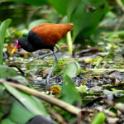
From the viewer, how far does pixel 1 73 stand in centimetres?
198

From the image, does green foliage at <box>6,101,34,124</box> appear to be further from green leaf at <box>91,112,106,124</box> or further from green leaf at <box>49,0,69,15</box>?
green leaf at <box>49,0,69,15</box>

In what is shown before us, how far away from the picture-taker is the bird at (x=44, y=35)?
2699mm

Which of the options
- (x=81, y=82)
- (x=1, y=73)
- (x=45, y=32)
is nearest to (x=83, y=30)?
(x=45, y=32)

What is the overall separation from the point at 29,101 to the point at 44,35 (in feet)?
3.25

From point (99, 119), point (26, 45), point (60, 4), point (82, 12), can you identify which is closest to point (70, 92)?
point (99, 119)

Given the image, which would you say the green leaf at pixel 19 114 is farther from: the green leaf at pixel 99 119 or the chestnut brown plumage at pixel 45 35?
the chestnut brown plumage at pixel 45 35

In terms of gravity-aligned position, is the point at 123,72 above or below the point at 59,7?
below

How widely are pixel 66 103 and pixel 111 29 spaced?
3.22 meters

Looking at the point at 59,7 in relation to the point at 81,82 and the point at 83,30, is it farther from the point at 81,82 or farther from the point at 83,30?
the point at 81,82

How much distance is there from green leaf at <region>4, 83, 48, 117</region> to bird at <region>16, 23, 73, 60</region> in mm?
937

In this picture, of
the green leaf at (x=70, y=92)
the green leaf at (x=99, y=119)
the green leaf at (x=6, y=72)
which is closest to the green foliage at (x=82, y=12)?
the green leaf at (x=6, y=72)

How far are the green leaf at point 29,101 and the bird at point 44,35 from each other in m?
0.94

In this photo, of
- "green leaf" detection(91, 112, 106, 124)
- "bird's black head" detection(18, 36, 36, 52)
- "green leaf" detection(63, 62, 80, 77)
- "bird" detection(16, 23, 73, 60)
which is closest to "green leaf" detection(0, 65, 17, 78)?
"green leaf" detection(63, 62, 80, 77)

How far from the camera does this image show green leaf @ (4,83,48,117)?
174cm
